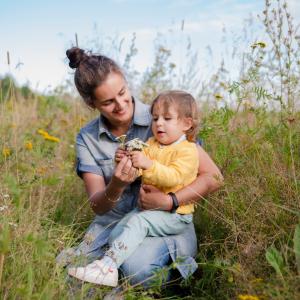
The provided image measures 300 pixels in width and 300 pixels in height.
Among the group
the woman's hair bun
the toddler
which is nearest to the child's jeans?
the toddler

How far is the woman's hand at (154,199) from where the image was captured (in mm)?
2371

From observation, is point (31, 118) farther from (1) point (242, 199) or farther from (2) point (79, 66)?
(1) point (242, 199)

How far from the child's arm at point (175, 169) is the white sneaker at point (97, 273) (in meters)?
0.44

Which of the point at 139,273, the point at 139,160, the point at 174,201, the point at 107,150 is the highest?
the point at 139,160

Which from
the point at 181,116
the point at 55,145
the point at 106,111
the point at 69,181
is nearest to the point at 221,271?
the point at 181,116

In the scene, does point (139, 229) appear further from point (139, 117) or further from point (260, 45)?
point (260, 45)

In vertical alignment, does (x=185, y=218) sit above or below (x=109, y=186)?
below

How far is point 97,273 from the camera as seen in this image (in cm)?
211

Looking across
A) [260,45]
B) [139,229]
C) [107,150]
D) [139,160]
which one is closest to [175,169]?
[139,160]

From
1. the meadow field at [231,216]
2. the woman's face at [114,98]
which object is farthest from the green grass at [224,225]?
the woman's face at [114,98]

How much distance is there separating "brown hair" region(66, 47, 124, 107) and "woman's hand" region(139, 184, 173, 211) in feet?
2.04

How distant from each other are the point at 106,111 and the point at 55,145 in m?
1.52

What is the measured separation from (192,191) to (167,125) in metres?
0.34

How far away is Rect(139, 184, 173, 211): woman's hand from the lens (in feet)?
7.78
